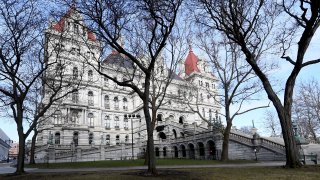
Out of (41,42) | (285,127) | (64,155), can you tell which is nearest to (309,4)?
(285,127)

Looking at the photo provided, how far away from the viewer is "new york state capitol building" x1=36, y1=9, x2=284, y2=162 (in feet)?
124

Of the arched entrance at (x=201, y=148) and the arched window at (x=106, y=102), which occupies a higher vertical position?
the arched window at (x=106, y=102)

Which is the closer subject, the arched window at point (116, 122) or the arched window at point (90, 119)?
the arched window at point (90, 119)

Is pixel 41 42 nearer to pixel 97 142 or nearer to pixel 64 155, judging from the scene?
pixel 64 155

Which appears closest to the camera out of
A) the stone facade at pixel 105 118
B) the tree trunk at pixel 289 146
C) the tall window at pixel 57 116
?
the tree trunk at pixel 289 146

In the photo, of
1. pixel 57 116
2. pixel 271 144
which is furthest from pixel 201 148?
pixel 57 116

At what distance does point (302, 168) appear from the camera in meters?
14.7

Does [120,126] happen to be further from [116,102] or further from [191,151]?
[191,151]

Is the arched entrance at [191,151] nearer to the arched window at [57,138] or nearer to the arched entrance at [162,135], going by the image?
the arched entrance at [162,135]

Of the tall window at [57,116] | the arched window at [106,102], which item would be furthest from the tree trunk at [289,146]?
the arched window at [106,102]

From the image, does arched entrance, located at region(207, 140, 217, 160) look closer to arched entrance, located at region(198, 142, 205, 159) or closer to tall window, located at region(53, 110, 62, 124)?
arched entrance, located at region(198, 142, 205, 159)

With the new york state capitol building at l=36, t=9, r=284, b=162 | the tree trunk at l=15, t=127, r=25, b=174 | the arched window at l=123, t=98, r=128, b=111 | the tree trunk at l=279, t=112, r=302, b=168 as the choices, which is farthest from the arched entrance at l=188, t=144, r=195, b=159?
the tree trunk at l=279, t=112, r=302, b=168

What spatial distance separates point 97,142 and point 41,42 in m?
48.5

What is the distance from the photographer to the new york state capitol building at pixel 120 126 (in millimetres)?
37675
